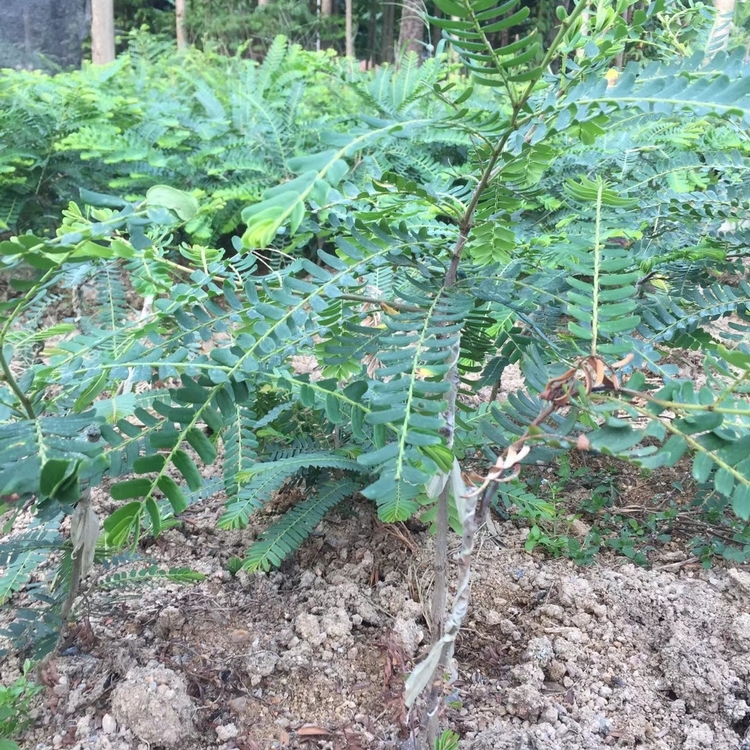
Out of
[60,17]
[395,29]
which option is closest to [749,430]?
[60,17]

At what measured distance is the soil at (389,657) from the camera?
0.75 meters

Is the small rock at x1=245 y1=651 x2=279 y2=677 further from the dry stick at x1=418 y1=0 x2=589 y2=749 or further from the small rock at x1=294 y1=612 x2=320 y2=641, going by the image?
the dry stick at x1=418 y1=0 x2=589 y2=749

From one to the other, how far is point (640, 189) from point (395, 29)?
9.14 meters

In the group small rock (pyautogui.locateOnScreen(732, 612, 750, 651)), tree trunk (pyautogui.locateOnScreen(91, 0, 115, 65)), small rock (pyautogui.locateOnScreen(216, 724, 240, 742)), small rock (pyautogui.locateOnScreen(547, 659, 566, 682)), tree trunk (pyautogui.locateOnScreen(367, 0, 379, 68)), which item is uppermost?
Answer: tree trunk (pyautogui.locateOnScreen(367, 0, 379, 68))

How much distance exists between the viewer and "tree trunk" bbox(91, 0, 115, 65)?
4934 millimetres

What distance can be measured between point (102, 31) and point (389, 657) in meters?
5.79

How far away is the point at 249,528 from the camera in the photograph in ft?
3.81

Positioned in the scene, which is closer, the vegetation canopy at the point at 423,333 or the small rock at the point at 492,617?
the vegetation canopy at the point at 423,333

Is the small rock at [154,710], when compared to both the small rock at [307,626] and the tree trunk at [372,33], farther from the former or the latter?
the tree trunk at [372,33]

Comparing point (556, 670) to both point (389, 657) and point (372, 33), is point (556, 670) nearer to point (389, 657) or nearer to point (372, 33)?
point (389, 657)

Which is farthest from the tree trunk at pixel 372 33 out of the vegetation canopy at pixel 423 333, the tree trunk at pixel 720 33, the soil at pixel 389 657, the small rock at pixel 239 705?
the small rock at pixel 239 705

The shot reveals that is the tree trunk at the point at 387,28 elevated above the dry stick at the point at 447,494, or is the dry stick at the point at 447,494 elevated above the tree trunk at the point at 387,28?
the tree trunk at the point at 387,28

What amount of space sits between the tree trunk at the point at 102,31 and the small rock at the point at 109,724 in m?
5.45

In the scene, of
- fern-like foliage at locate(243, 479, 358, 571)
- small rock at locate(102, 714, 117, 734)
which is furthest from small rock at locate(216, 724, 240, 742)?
fern-like foliage at locate(243, 479, 358, 571)
